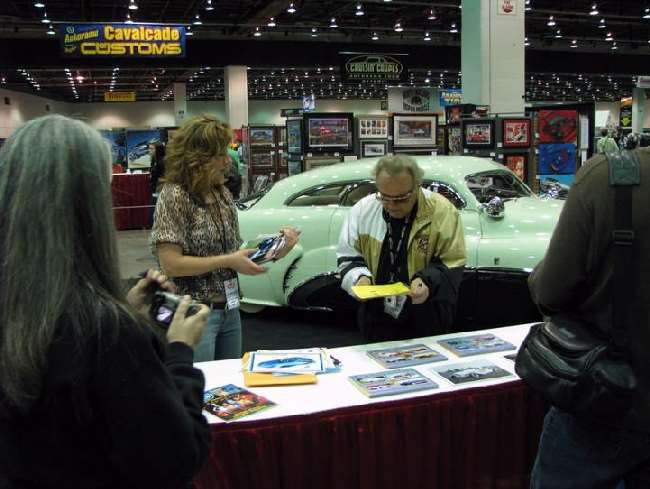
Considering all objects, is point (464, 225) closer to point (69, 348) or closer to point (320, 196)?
point (320, 196)

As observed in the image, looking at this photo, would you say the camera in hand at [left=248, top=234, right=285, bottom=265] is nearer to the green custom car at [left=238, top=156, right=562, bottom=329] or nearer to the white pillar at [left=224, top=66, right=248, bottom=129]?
the green custom car at [left=238, top=156, right=562, bottom=329]

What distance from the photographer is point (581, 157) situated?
766 cm

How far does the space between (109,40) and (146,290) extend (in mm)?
12141

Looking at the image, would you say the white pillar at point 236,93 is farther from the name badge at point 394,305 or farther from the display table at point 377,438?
the display table at point 377,438

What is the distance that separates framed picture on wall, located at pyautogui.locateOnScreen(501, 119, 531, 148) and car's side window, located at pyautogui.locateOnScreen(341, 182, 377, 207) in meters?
2.45

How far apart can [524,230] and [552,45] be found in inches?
867

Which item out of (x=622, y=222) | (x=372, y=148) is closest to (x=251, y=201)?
(x=372, y=148)

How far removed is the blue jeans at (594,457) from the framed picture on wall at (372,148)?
766cm

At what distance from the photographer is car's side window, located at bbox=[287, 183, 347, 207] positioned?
6125mm

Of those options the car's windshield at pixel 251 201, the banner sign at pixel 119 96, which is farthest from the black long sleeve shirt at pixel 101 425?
the banner sign at pixel 119 96

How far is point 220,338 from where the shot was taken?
2.88 meters

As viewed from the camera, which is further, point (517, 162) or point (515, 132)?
point (517, 162)

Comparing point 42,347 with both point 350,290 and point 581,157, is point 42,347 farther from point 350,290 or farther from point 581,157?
point 581,157

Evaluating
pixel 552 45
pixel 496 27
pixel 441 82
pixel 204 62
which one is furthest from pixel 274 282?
pixel 441 82
